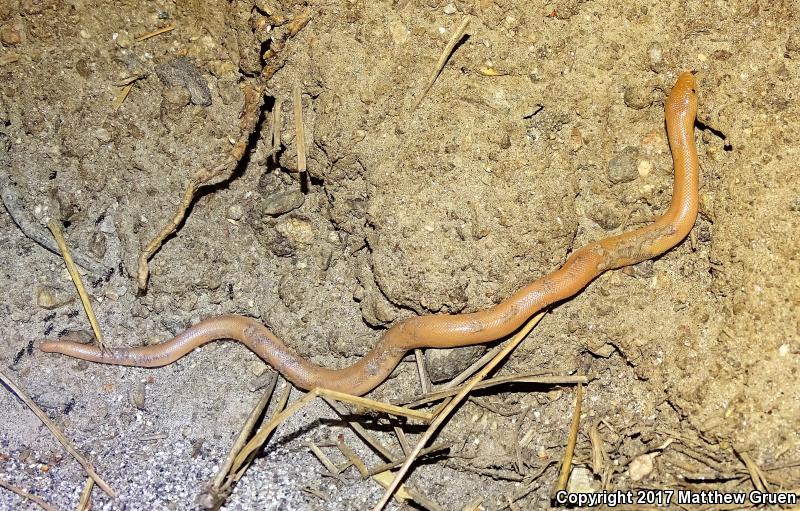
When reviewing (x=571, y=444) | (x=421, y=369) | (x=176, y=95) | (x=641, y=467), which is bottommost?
(x=641, y=467)

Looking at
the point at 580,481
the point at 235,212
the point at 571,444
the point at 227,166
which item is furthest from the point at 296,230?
the point at 580,481

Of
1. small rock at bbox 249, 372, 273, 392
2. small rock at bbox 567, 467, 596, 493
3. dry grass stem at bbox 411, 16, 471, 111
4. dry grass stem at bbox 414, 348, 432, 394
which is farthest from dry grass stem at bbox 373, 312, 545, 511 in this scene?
dry grass stem at bbox 411, 16, 471, 111

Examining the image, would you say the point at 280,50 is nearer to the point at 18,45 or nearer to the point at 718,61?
the point at 18,45

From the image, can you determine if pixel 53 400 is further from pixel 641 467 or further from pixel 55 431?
pixel 641 467

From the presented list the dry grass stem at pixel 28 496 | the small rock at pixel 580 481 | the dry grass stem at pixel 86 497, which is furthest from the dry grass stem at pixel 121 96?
the small rock at pixel 580 481

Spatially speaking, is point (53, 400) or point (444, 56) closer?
point (444, 56)

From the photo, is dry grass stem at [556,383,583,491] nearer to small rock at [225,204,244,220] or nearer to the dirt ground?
the dirt ground

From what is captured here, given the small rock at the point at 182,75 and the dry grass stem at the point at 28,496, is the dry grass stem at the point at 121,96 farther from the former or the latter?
the dry grass stem at the point at 28,496
